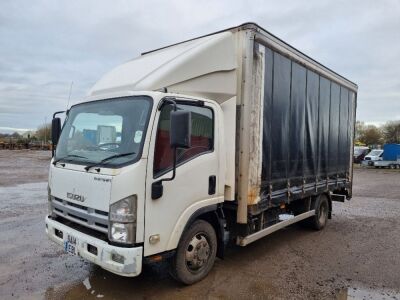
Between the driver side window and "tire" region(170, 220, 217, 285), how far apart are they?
91cm

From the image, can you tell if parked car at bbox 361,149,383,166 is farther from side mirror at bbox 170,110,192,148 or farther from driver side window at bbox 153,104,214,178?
side mirror at bbox 170,110,192,148

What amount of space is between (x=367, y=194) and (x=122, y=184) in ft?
46.3

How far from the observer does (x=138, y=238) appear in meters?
3.64

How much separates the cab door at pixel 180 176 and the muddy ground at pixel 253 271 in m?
0.93

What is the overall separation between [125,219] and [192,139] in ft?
4.26

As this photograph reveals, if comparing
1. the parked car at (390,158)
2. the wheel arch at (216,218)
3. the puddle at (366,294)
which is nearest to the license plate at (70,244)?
→ the wheel arch at (216,218)

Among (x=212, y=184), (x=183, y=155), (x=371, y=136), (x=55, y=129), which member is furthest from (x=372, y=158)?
(x=55, y=129)

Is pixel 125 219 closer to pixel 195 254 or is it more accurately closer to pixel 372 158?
pixel 195 254

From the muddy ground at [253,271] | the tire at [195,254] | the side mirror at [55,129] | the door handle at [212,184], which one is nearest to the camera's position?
the tire at [195,254]

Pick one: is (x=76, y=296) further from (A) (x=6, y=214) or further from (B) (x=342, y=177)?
(B) (x=342, y=177)

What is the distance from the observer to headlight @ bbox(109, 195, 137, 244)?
3592mm

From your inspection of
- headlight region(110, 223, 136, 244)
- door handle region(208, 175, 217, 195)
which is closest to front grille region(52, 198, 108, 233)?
headlight region(110, 223, 136, 244)

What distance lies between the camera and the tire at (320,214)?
7.50 metres

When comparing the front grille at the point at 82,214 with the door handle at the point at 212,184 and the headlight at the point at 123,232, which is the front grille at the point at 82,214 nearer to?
the headlight at the point at 123,232
